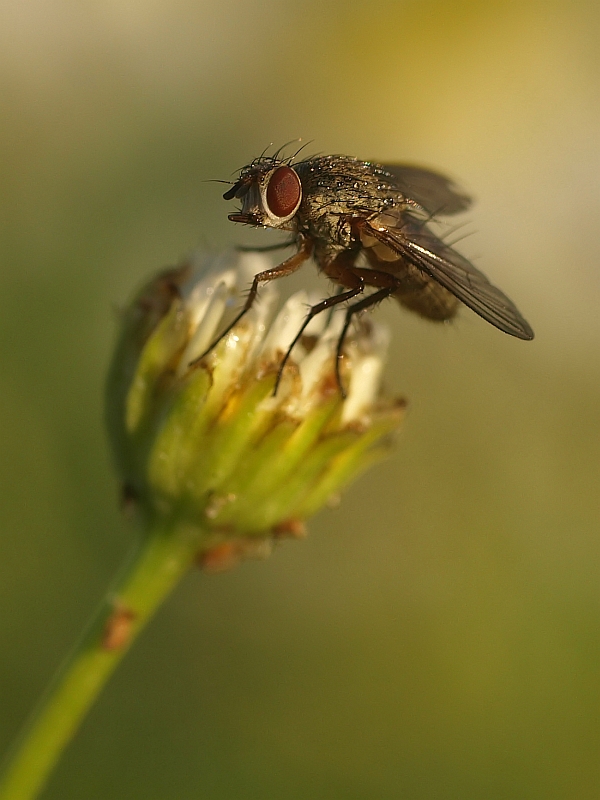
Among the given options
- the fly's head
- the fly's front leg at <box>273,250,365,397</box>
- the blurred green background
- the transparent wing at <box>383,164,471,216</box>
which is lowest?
the blurred green background

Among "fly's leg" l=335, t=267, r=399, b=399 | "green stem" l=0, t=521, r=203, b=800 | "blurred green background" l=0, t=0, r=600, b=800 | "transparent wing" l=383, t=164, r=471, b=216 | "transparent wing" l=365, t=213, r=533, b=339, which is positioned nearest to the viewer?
"green stem" l=0, t=521, r=203, b=800

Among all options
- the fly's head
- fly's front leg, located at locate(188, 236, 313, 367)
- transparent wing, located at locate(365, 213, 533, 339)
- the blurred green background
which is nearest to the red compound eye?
the fly's head

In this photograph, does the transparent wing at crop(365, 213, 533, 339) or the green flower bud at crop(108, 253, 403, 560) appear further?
the transparent wing at crop(365, 213, 533, 339)

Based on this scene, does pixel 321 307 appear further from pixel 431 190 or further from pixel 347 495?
pixel 347 495

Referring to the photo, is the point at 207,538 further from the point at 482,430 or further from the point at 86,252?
the point at 482,430

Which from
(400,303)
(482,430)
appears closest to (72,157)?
(482,430)

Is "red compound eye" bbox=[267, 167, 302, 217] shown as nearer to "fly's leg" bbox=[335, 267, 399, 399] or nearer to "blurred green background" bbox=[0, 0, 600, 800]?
"fly's leg" bbox=[335, 267, 399, 399]

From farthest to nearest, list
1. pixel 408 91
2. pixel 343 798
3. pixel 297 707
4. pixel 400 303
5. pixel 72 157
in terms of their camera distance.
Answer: pixel 408 91
pixel 72 157
pixel 297 707
pixel 343 798
pixel 400 303
